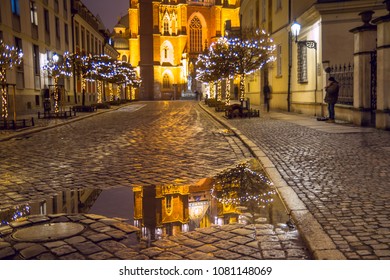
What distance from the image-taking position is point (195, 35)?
99188mm

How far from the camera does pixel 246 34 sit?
2736 cm

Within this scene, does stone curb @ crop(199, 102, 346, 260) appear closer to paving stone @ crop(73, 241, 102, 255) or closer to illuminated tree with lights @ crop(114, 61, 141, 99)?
paving stone @ crop(73, 241, 102, 255)

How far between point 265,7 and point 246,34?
418 inches

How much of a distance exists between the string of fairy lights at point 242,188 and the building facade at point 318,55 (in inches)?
386

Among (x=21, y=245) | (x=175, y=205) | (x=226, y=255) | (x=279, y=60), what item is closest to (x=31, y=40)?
(x=279, y=60)

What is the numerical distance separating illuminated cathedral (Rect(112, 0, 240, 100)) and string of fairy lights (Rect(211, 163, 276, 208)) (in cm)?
A: 8501

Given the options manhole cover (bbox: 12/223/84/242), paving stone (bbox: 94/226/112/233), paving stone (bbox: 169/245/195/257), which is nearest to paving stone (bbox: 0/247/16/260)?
manhole cover (bbox: 12/223/84/242)

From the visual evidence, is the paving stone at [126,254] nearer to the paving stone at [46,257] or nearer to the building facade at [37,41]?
the paving stone at [46,257]

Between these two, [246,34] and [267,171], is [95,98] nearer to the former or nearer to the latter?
[246,34]

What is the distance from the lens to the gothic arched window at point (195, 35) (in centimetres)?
9844

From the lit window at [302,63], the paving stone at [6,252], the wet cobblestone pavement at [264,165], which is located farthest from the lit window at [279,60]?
the paving stone at [6,252]

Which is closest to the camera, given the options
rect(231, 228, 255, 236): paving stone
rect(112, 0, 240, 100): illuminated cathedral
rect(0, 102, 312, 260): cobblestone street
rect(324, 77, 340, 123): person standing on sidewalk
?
rect(0, 102, 312, 260): cobblestone street

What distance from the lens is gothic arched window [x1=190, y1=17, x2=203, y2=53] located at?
98.4m
